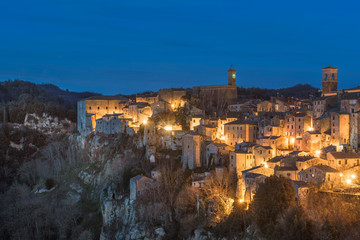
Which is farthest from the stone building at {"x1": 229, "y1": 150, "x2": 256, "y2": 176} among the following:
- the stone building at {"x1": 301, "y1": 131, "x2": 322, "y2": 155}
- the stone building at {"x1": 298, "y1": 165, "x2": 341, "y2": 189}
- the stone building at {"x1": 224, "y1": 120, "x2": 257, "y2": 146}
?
the stone building at {"x1": 298, "y1": 165, "x2": 341, "y2": 189}

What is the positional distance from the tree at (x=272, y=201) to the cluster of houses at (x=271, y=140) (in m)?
1.35

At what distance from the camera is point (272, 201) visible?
3158 cm

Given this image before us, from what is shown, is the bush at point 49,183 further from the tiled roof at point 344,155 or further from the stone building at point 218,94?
the tiled roof at point 344,155

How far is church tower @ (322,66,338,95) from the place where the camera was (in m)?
49.3

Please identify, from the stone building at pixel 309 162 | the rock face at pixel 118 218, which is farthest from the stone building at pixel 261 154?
the rock face at pixel 118 218

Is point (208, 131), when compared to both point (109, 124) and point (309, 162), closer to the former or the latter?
point (309, 162)

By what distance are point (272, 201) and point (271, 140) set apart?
11934 millimetres

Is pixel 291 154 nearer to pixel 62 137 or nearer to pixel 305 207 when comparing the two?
pixel 305 207

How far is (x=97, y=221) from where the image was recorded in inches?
1999

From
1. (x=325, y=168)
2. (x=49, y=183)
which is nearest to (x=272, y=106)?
(x=325, y=168)

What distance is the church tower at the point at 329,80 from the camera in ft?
162

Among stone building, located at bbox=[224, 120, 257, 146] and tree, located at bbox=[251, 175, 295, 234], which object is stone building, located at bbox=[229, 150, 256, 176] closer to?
stone building, located at bbox=[224, 120, 257, 146]

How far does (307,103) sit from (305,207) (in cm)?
2255

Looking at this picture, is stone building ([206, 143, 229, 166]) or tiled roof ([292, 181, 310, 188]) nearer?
tiled roof ([292, 181, 310, 188])
